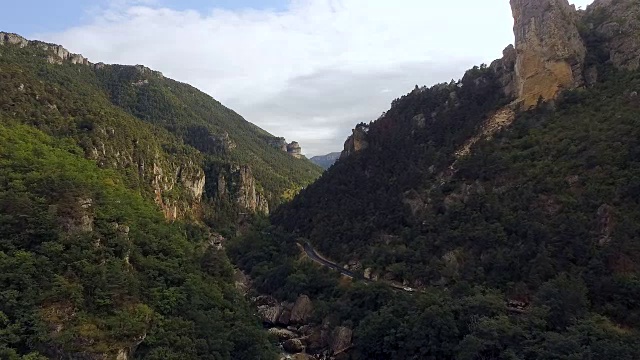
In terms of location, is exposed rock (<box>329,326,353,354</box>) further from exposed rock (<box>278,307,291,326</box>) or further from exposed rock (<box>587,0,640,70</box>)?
exposed rock (<box>587,0,640,70</box>)

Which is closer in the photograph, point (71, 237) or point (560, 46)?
point (71, 237)

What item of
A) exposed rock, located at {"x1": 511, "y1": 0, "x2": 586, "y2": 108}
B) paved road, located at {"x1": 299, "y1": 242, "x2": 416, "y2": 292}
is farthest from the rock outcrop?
exposed rock, located at {"x1": 511, "y1": 0, "x2": 586, "y2": 108}

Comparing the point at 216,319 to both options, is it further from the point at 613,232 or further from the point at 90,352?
the point at 613,232

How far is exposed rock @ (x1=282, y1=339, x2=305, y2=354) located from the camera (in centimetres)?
5334

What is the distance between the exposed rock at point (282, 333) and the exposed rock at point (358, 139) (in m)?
54.2

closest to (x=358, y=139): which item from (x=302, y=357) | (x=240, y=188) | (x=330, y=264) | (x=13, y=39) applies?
(x=330, y=264)

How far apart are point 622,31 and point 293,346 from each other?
72605mm

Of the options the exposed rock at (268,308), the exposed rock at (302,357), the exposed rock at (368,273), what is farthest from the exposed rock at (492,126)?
the exposed rock at (302,357)

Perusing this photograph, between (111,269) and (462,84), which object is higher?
(462,84)

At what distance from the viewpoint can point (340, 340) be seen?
51938 mm

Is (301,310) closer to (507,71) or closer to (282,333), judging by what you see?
(282,333)

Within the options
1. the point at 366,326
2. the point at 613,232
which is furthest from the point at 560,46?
the point at 366,326

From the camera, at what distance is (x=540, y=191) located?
5672 centimetres

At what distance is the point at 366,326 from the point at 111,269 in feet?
87.9
